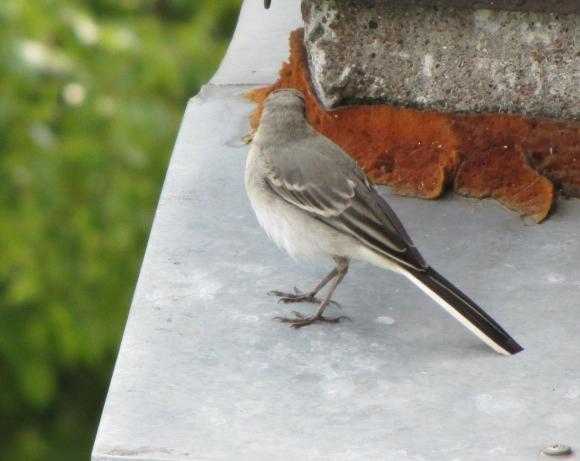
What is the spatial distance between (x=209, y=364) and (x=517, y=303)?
35.3 inches

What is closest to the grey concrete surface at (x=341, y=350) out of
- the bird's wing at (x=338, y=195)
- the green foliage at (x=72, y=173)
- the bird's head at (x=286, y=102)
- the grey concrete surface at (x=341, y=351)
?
the grey concrete surface at (x=341, y=351)

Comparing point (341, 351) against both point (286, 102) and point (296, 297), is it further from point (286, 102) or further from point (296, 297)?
point (286, 102)

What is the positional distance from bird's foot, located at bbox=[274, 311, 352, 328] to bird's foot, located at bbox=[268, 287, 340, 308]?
0.06 m

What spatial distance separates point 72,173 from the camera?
20.2 ft

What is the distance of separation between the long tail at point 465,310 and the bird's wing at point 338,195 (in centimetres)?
4

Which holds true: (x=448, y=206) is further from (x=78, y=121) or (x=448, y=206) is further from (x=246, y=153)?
(x=78, y=121)

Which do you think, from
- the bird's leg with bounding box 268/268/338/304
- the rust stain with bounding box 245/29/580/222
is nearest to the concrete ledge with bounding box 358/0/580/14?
the rust stain with bounding box 245/29/580/222

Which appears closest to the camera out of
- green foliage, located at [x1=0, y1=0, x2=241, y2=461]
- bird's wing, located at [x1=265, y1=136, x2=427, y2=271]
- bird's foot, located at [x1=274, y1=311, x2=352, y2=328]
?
bird's foot, located at [x1=274, y1=311, x2=352, y2=328]

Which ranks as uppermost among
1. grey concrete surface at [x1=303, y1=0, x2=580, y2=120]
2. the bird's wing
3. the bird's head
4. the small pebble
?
grey concrete surface at [x1=303, y1=0, x2=580, y2=120]

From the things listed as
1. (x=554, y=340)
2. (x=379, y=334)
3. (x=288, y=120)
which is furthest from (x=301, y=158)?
(x=554, y=340)

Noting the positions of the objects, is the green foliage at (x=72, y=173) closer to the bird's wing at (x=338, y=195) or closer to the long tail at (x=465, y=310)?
the bird's wing at (x=338, y=195)

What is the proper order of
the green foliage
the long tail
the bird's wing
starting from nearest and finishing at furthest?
the long tail
the bird's wing
the green foliage

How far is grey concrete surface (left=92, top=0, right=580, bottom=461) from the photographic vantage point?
295 centimetres

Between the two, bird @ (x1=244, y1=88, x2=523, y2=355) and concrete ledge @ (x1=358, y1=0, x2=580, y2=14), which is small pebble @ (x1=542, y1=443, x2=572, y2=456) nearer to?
bird @ (x1=244, y1=88, x2=523, y2=355)
